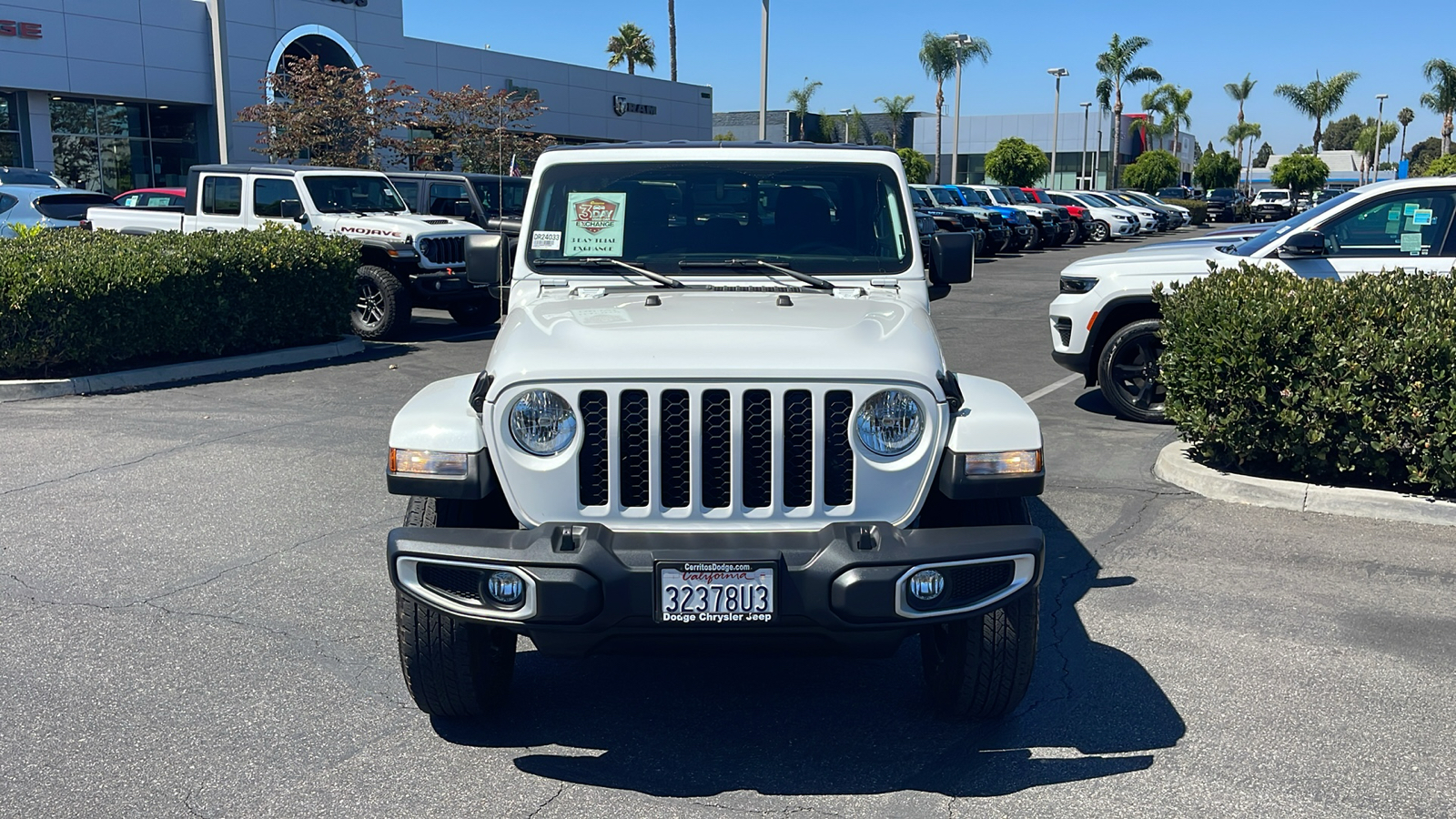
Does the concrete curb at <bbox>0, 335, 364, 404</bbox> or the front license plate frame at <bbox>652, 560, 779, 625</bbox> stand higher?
the front license plate frame at <bbox>652, 560, 779, 625</bbox>

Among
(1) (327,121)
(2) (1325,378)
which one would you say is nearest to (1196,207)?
(1) (327,121)

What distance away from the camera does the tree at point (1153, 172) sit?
64250 mm

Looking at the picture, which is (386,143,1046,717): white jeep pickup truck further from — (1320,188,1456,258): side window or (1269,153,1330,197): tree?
(1269,153,1330,197): tree

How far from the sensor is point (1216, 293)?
23.4 feet

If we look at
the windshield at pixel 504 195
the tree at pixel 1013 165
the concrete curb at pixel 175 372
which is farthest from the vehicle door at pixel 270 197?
the tree at pixel 1013 165

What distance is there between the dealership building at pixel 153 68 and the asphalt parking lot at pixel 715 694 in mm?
21928

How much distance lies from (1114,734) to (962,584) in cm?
100

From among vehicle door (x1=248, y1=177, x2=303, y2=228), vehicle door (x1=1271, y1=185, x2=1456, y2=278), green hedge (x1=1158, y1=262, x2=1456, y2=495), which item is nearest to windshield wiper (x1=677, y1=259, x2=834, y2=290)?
green hedge (x1=1158, y1=262, x2=1456, y2=495)

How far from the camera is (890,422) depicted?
361 cm

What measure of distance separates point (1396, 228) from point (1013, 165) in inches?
1801

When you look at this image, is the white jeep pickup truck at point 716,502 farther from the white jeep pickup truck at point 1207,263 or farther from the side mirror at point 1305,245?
the side mirror at point 1305,245

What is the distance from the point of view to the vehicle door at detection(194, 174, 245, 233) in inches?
571

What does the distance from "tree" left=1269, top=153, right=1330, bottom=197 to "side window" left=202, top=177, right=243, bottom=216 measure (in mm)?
65816

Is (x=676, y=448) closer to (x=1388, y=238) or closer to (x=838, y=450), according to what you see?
(x=838, y=450)
